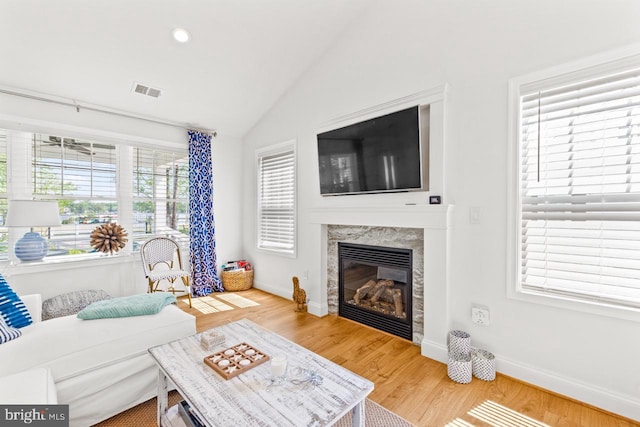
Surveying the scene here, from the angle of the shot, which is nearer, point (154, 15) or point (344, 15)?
point (154, 15)

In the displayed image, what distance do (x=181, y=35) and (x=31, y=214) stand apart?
2213 mm

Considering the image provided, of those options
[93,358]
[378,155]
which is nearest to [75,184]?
[93,358]

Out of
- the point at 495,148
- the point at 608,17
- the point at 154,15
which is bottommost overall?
the point at 495,148

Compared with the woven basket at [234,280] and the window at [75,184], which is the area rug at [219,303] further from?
the window at [75,184]

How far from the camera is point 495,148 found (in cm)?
216

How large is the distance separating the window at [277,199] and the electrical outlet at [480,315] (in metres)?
2.23

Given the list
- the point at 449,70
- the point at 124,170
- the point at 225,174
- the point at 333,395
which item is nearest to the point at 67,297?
the point at 124,170

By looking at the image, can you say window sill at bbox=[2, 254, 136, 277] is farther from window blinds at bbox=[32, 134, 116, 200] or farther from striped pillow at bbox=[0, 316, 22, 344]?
striped pillow at bbox=[0, 316, 22, 344]

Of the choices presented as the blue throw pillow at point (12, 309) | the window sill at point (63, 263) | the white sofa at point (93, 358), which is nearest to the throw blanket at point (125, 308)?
the white sofa at point (93, 358)

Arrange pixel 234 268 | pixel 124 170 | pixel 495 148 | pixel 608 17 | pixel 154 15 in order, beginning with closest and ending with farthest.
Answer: pixel 608 17 → pixel 495 148 → pixel 154 15 → pixel 124 170 → pixel 234 268

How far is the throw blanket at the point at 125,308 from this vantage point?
198cm

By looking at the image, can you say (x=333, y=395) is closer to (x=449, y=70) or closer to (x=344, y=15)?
(x=449, y=70)

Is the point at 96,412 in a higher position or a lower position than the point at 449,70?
lower

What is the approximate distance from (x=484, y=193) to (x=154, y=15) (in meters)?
3.22
